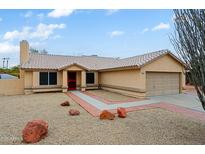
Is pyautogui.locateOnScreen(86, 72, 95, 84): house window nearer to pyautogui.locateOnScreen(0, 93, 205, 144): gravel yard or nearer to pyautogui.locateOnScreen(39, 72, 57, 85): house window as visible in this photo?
pyautogui.locateOnScreen(39, 72, 57, 85): house window

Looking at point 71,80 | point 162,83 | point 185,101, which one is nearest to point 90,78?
point 71,80

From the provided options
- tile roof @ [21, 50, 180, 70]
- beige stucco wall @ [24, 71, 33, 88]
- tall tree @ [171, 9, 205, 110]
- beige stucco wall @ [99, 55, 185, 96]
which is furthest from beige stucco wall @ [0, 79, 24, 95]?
tall tree @ [171, 9, 205, 110]

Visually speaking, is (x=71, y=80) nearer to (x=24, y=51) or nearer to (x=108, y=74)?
(x=108, y=74)

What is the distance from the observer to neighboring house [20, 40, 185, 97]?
52.1 ft

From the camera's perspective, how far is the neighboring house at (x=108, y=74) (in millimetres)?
15867

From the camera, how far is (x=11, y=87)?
1977 cm

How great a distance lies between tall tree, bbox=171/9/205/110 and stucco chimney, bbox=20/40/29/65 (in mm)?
18857

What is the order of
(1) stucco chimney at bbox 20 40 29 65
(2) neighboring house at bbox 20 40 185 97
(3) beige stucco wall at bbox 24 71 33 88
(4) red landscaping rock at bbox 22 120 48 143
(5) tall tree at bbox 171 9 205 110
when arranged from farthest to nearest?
(1) stucco chimney at bbox 20 40 29 65 → (3) beige stucco wall at bbox 24 71 33 88 → (2) neighboring house at bbox 20 40 185 97 → (4) red landscaping rock at bbox 22 120 48 143 → (5) tall tree at bbox 171 9 205 110

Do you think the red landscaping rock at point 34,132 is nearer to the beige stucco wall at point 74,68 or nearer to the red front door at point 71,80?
the beige stucco wall at point 74,68

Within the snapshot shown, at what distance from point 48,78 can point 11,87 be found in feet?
12.8

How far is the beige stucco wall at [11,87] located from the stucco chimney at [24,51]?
2650 mm

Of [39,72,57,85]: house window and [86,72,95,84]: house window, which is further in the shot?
[86,72,95,84]: house window

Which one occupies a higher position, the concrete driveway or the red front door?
the red front door

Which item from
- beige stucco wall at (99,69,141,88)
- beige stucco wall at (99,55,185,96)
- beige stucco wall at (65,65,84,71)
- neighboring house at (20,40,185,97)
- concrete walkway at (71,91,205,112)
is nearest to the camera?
concrete walkway at (71,91,205,112)
